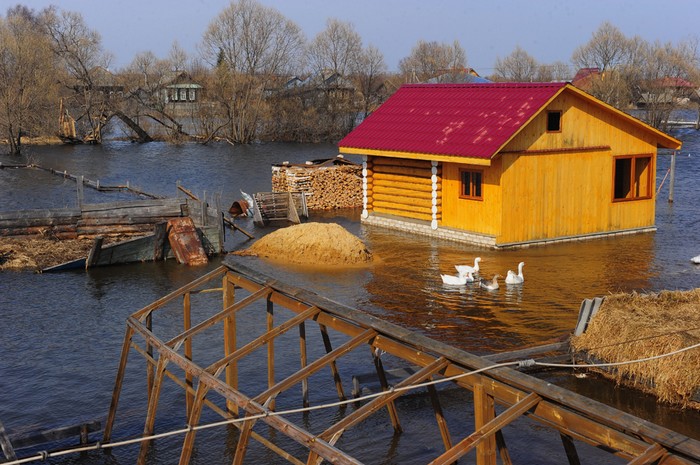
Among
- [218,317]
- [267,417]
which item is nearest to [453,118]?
[218,317]

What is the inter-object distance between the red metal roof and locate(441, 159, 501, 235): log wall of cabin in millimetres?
858

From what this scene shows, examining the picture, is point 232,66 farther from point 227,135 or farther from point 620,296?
point 620,296

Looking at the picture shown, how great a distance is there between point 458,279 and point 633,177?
35.4 ft

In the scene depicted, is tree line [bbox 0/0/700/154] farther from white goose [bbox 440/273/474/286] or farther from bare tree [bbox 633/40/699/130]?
white goose [bbox 440/273/474/286]

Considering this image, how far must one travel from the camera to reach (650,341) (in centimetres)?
1498

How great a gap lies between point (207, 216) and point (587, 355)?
15750 mm

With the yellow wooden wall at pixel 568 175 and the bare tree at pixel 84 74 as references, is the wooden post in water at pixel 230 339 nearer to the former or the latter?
the yellow wooden wall at pixel 568 175

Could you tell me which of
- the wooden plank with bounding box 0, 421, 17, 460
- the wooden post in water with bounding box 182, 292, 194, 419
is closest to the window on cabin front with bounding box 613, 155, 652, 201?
the wooden post in water with bounding box 182, 292, 194, 419

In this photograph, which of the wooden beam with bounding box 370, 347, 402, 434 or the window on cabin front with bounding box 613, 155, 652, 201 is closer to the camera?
the wooden beam with bounding box 370, 347, 402, 434

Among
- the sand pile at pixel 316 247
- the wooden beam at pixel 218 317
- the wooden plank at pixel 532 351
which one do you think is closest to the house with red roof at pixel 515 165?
the sand pile at pixel 316 247

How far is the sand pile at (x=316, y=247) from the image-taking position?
2606cm

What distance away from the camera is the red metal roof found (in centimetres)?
2762

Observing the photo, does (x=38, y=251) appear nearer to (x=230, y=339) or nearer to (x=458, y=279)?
(x=458, y=279)

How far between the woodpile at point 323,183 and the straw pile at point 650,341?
20.8 m
